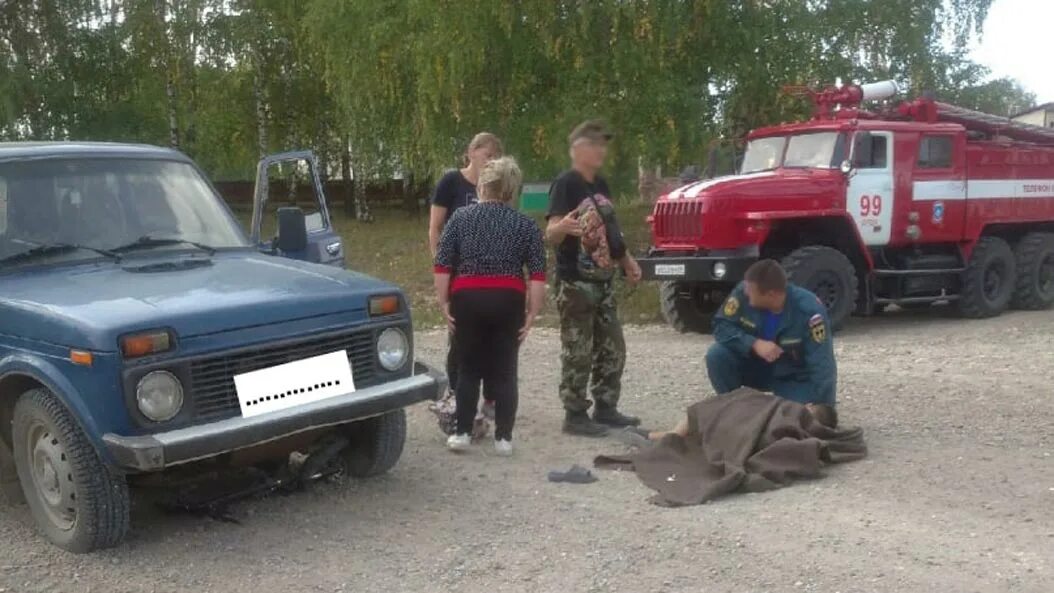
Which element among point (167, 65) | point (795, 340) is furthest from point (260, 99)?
point (795, 340)

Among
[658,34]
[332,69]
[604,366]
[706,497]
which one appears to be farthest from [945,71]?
[706,497]

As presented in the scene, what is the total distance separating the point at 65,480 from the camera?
15.8 ft

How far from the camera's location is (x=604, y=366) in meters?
6.85

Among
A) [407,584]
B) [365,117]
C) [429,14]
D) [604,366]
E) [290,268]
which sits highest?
[429,14]

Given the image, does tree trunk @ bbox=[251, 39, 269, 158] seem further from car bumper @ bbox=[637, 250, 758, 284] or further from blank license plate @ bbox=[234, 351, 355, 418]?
blank license plate @ bbox=[234, 351, 355, 418]

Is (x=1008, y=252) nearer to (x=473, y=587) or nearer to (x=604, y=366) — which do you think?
(x=604, y=366)

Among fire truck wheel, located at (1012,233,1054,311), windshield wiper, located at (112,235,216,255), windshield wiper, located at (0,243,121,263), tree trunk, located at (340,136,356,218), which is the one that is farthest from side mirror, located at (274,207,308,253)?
tree trunk, located at (340,136,356,218)

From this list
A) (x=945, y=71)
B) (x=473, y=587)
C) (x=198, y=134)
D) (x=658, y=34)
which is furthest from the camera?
(x=198, y=134)

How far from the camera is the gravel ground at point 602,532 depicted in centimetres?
445

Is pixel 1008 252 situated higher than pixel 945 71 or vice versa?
pixel 945 71

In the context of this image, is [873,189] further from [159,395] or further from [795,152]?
[159,395]

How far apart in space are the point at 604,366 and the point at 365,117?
1353cm

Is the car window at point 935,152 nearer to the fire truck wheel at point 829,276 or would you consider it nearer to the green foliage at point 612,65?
the fire truck wheel at point 829,276

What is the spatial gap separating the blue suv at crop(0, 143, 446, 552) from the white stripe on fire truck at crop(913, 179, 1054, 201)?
26.5 feet
